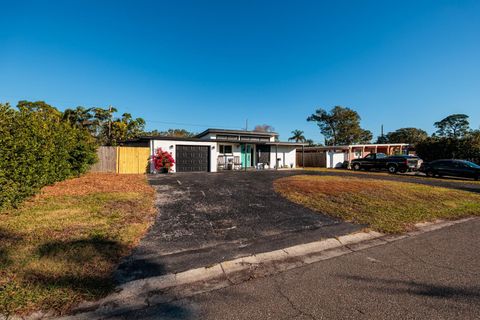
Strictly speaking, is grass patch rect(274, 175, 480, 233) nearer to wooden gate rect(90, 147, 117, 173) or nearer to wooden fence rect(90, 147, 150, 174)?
wooden fence rect(90, 147, 150, 174)

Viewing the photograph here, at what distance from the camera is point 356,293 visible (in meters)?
2.53

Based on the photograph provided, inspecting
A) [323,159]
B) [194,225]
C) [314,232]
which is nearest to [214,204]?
[194,225]

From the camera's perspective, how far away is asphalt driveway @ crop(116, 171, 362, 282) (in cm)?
332

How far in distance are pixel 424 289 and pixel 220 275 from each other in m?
2.56

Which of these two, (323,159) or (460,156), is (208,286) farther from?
(460,156)

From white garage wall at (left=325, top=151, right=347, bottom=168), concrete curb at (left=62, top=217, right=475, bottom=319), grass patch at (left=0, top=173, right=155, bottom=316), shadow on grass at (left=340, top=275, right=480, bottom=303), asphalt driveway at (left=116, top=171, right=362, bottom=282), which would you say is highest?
white garage wall at (left=325, top=151, right=347, bottom=168)

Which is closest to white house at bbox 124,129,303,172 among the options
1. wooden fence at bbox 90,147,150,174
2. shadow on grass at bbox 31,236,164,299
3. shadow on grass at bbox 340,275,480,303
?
wooden fence at bbox 90,147,150,174

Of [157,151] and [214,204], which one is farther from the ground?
[157,151]

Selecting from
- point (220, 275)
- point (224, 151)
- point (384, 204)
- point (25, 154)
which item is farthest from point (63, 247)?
point (224, 151)

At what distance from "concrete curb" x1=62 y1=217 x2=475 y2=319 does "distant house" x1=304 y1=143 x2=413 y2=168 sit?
23364 mm

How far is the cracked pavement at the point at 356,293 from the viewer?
7.25 ft

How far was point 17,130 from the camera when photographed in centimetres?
518

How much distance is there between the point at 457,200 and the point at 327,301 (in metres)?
8.60

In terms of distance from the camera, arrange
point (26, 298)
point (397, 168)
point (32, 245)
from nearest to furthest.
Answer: point (26, 298)
point (32, 245)
point (397, 168)
